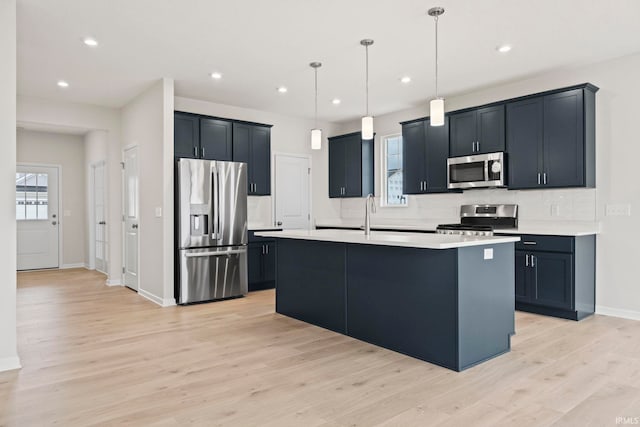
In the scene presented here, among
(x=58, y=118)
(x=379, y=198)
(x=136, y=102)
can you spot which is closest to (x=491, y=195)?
(x=379, y=198)

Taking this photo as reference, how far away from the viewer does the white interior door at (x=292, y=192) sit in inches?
279

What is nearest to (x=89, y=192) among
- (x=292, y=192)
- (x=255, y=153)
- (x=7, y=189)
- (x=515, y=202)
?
(x=255, y=153)

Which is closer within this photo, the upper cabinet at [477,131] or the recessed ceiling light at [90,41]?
the recessed ceiling light at [90,41]

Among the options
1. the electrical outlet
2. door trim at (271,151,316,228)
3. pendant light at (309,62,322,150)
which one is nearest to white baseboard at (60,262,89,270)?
door trim at (271,151,316,228)

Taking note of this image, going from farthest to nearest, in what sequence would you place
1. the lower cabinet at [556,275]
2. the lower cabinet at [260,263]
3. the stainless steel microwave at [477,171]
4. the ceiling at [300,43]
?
the lower cabinet at [260,263] < the stainless steel microwave at [477,171] < the lower cabinet at [556,275] < the ceiling at [300,43]

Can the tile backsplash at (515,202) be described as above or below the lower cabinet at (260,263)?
above

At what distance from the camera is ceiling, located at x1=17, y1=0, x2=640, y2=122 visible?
3.38 metres

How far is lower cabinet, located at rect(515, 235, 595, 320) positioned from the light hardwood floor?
201mm

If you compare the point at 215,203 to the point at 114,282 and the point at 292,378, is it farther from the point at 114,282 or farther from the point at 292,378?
the point at 292,378

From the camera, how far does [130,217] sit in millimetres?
6312

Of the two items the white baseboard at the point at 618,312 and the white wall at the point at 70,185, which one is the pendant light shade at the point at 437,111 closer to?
the white baseboard at the point at 618,312

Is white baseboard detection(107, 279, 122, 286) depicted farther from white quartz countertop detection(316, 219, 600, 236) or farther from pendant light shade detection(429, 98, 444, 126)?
pendant light shade detection(429, 98, 444, 126)

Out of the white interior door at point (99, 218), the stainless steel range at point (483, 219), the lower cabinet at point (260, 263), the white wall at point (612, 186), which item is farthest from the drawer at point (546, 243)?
the white interior door at point (99, 218)

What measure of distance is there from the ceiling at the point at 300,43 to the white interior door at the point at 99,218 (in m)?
2.28
